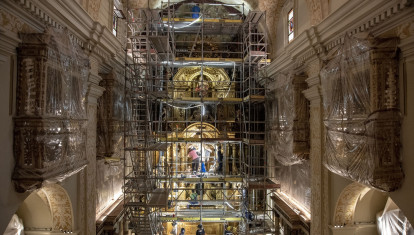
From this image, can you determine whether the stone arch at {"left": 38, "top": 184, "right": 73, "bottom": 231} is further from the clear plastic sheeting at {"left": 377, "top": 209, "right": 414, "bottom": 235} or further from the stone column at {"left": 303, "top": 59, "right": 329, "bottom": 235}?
the clear plastic sheeting at {"left": 377, "top": 209, "right": 414, "bottom": 235}

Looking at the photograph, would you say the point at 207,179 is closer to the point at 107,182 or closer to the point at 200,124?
the point at 200,124

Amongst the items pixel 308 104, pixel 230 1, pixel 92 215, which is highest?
pixel 230 1

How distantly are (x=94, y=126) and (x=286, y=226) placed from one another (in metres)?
6.15

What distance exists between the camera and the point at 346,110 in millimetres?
4891

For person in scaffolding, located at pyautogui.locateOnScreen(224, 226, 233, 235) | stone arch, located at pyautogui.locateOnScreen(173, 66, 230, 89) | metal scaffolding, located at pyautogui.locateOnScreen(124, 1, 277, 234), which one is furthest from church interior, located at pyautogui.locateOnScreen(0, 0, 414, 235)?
stone arch, located at pyautogui.locateOnScreen(173, 66, 230, 89)

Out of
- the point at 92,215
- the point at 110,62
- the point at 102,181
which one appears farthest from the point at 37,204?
the point at 110,62

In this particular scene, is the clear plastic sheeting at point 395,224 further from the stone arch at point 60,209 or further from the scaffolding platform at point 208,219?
the stone arch at point 60,209

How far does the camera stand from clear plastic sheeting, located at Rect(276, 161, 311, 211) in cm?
775

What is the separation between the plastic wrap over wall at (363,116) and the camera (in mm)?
4043

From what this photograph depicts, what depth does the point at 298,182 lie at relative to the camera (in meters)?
8.52

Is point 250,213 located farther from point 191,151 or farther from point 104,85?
point 104,85

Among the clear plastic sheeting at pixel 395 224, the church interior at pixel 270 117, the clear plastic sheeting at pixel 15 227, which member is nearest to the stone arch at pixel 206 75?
the church interior at pixel 270 117

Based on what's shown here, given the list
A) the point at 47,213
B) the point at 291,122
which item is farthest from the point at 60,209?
the point at 291,122

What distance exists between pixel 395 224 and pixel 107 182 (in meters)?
7.41
